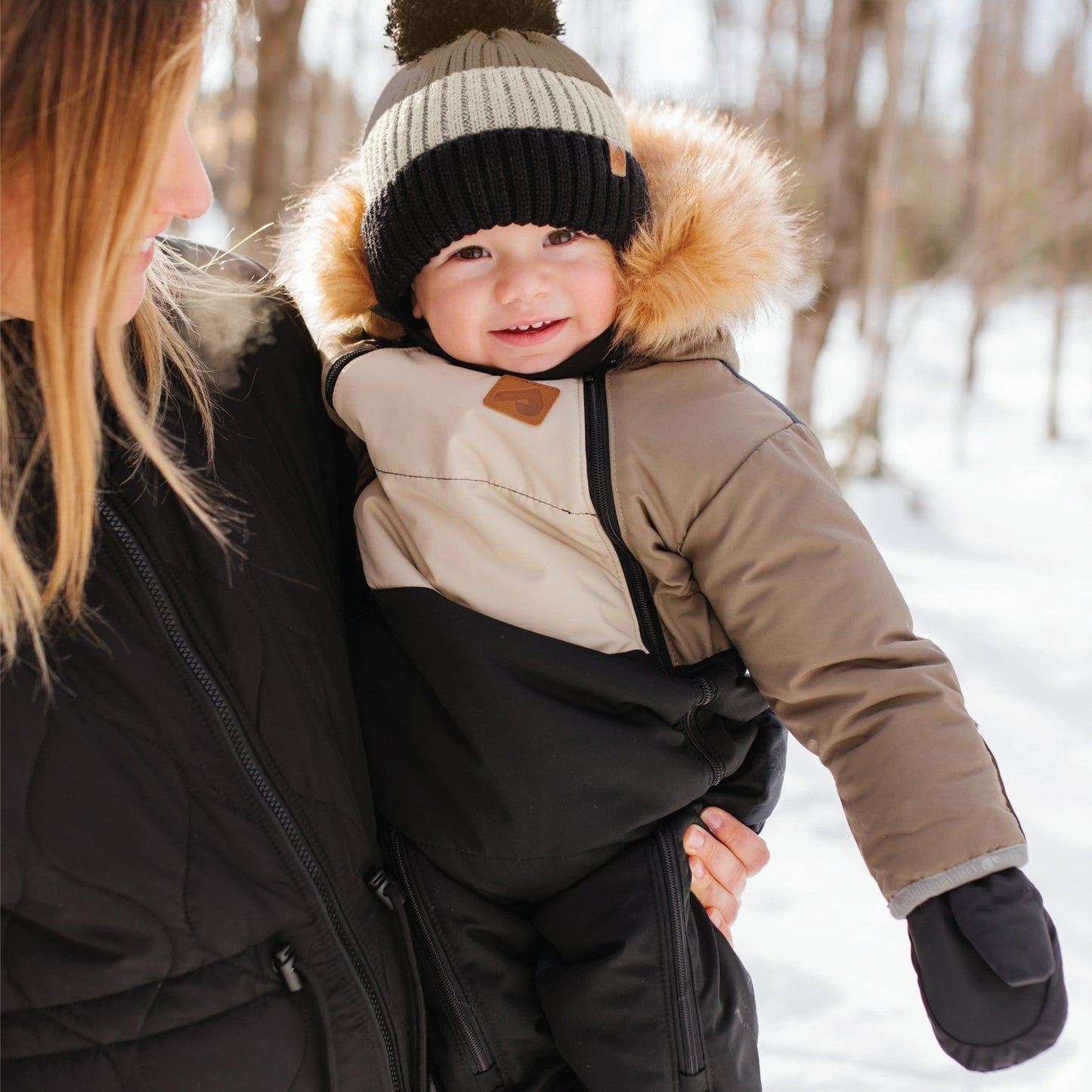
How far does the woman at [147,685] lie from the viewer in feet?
2.82

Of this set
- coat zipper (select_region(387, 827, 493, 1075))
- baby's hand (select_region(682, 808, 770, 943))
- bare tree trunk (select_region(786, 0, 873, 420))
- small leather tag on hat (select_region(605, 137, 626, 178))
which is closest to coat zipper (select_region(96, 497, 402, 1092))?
coat zipper (select_region(387, 827, 493, 1075))

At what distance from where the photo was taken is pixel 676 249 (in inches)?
51.8

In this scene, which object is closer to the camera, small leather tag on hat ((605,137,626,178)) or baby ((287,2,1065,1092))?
baby ((287,2,1065,1092))

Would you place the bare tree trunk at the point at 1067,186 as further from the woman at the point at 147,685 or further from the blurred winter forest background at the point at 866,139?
the woman at the point at 147,685

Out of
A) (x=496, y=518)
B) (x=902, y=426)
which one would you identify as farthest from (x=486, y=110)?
(x=902, y=426)

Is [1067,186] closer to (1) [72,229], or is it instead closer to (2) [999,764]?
(2) [999,764]

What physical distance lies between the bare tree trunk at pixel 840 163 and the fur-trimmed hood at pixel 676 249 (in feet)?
10.0

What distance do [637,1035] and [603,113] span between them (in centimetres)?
117

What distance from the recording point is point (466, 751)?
3.84ft

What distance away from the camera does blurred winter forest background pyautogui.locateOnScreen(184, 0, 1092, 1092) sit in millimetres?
1874

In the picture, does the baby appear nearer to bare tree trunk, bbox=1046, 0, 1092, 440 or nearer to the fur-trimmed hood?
the fur-trimmed hood

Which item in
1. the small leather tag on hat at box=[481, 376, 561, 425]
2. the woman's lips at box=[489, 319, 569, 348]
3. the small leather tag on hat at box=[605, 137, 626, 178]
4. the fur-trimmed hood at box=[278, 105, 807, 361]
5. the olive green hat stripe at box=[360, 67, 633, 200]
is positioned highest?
the olive green hat stripe at box=[360, 67, 633, 200]

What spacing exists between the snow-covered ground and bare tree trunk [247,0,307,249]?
7.87ft

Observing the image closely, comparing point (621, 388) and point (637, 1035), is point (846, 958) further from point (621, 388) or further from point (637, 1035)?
point (621, 388)
